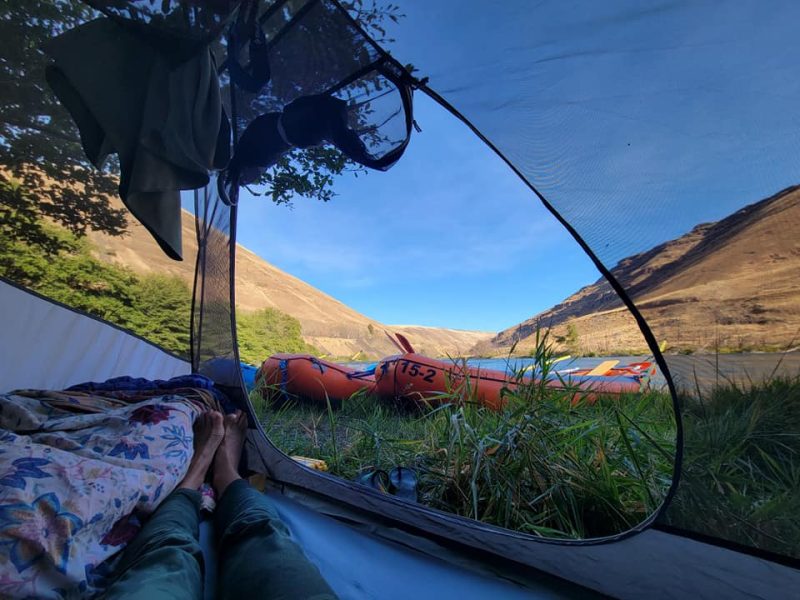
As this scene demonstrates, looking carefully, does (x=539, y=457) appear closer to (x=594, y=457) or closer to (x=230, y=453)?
(x=594, y=457)

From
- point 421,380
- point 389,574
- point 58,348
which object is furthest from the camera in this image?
point 421,380

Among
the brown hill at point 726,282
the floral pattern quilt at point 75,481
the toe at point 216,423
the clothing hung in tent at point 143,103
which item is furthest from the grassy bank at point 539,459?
the clothing hung in tent at point 143,103

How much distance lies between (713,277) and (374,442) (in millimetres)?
1309

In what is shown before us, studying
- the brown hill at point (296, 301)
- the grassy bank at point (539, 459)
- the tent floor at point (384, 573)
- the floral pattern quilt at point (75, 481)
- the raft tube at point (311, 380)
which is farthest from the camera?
the raft tube at point (311, 380)

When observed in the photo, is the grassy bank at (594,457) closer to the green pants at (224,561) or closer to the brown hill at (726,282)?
the brown hill at (726,282)

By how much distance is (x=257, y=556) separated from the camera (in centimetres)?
64

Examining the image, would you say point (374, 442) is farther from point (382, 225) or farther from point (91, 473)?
point (382, 225)

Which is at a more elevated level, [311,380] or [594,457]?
[594,457]

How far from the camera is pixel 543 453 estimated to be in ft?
3.52

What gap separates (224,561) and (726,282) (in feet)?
3.02

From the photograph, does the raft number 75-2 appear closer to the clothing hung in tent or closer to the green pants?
the green pants

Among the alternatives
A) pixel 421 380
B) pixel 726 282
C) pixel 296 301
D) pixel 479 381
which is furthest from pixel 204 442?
pixel 296 301

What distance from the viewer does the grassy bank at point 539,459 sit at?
871 mm

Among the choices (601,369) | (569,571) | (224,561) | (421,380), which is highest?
(601,369)
